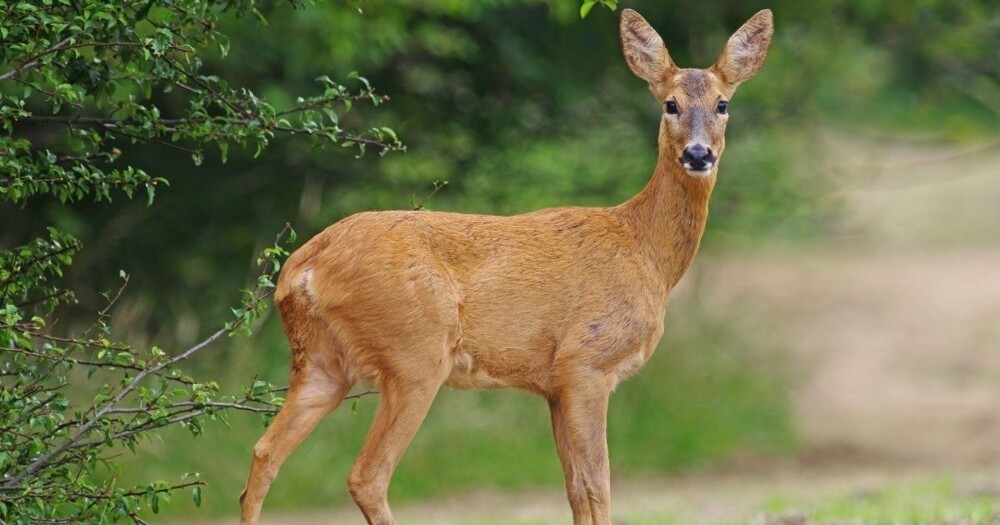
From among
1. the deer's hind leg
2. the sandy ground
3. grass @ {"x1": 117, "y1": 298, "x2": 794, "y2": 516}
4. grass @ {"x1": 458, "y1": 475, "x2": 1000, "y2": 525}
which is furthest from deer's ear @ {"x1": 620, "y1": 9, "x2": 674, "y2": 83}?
grass @ {"x1": 117, "y1": 298, "x2": 794, "y2": 516}

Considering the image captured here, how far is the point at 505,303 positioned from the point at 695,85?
132 centimetres

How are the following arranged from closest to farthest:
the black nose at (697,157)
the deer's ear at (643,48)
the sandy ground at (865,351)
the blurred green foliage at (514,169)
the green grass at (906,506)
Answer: the black nose at (697,157)
the deer's ear at (643,48)
the green grass at (906,506)
the sandy ground at (865,351)
the blurred green foliage at (514,169)

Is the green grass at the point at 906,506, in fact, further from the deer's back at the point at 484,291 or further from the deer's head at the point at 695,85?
the deer's head at the point at 695,85

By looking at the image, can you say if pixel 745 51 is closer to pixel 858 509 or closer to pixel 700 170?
pixel 700 170

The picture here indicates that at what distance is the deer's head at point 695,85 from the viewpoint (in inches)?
263

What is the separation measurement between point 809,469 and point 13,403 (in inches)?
363

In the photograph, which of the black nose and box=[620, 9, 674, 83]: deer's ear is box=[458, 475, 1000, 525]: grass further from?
box=[620, 9, 674, 83]: deer's ear

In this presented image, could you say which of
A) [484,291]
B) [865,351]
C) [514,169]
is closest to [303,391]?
[484,291]

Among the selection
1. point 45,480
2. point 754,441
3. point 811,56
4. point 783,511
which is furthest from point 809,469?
point 45,480

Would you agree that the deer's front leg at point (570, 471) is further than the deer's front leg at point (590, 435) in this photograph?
Yes

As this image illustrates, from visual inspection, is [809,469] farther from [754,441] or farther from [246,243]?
[246,243]

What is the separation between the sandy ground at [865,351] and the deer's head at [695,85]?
8.78 ft

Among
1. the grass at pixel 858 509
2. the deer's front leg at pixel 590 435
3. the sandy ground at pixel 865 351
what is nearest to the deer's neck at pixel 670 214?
the deer's front leg at pixel 590 435

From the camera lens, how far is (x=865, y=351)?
699 inches
